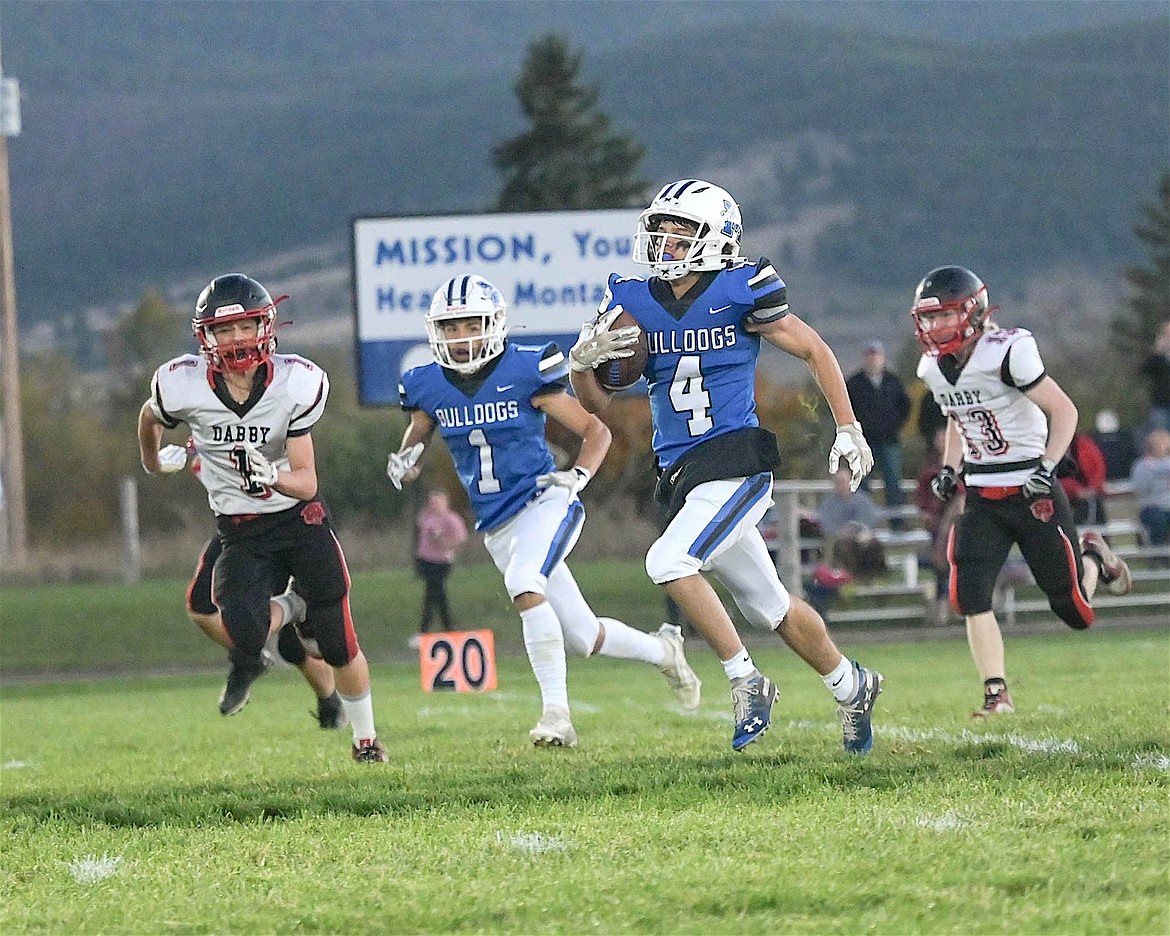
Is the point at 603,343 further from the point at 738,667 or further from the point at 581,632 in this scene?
the point at 581,632

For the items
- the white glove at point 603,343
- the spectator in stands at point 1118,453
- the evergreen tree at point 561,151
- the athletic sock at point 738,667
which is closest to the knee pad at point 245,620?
the white glove at point 603,343

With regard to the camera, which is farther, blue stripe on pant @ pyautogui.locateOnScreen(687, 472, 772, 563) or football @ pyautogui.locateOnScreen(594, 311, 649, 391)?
football @ pyautogui.locateOnScreen(594, 311, 649, 391)

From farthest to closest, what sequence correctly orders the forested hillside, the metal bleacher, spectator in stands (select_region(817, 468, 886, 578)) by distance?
the forested hillside, the metal bleacher, spectator in stands (select_region(817, 468, 886, 578))

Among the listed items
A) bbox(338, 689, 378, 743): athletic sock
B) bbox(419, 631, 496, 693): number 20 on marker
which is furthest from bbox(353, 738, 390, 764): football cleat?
bbox(419, 631, 496, 693): number 20 on marker

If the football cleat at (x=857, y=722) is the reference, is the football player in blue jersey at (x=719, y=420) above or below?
above

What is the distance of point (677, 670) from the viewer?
7730 millimetres

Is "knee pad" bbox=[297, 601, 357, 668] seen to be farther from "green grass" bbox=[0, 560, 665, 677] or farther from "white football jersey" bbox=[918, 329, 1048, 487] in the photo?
"green grass" bbox=[0, 560, 665, 677]

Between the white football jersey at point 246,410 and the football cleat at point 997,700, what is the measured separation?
8.81 ft

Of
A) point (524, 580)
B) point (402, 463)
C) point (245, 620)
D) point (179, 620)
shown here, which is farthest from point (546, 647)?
point (179, 620)

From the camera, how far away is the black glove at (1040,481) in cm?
736

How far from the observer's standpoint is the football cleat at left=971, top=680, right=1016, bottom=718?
24.0 feet

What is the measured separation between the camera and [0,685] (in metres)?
15.7

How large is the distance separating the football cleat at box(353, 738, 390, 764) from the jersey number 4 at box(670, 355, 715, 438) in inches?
61.6

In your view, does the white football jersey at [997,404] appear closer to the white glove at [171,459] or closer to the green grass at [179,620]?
the white glove at [171,459]
